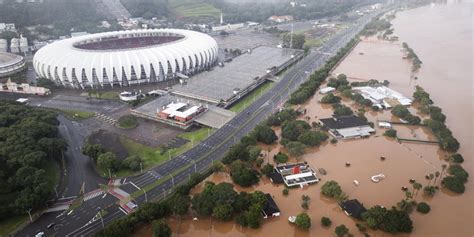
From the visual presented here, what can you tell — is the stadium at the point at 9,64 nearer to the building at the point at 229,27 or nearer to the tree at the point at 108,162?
the tree at the point at 108,162

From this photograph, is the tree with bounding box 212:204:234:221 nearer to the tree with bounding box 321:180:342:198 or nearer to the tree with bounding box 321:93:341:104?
the tree with bounding box 321:180:342:198

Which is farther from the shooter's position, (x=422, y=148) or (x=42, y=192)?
(x=422, y=148)

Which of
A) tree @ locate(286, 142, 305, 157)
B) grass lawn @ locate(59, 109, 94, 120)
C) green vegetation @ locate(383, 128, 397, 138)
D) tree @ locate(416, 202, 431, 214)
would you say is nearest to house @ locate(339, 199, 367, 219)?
tree @ locate(416, 202, 431, 214)

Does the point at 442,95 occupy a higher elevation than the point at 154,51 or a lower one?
lower

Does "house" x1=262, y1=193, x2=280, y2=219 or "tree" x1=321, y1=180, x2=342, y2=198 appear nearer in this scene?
"house" x1=262, y1=193, x2=280, y2=219

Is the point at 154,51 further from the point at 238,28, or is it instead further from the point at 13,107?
the point at 238,28

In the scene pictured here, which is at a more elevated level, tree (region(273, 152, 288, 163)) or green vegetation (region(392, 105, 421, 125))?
green vegetation (region(392, 105, 421, 125))

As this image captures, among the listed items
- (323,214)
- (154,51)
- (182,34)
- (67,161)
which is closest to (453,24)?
(182,34)
